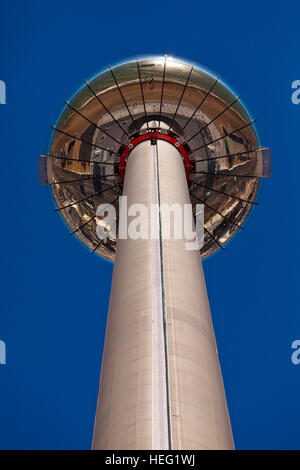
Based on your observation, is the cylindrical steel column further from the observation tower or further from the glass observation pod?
the glass observation pod

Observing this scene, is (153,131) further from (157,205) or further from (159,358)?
(159,358)

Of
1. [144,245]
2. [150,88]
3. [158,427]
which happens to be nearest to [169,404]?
[158,427]

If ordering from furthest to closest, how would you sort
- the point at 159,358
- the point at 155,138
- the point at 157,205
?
the point at 155,138
the point at 157,205
the point at 159,358

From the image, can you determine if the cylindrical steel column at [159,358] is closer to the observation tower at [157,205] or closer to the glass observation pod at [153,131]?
the observation tower at [157,205]

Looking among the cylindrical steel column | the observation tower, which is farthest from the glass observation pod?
the cylindrical steel column

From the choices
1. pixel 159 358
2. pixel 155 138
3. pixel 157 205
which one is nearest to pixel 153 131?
pixel 155 138

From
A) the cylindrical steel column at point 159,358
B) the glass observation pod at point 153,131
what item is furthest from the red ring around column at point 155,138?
the cylindrical steel column at point 159,358

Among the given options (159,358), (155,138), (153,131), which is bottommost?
(159,358)
